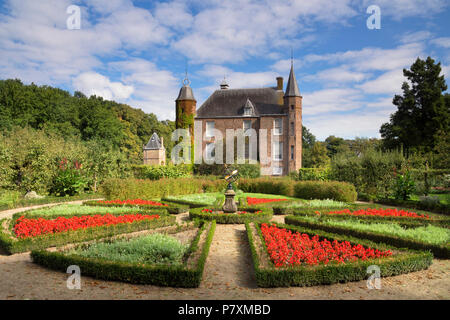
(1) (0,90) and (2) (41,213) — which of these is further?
(1) (0,90)

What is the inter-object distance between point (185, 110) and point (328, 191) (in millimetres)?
19894

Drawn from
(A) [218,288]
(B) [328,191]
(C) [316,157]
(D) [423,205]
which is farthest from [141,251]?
(C) [316,157]

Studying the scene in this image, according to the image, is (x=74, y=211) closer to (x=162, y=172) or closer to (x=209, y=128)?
(x=162, y=172)

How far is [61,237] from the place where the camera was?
25.0 ft

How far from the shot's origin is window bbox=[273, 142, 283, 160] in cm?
3325

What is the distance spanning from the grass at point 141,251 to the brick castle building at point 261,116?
2620cm

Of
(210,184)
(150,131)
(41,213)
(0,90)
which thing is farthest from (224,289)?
(150,131)

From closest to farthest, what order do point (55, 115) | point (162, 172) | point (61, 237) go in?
point (61, 237), point (162, 172), point (55, 115)

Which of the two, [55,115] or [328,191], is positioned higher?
[55,115]

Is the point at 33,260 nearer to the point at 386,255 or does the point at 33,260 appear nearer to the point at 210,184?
the point at 386,255

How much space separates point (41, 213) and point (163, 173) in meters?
12.7

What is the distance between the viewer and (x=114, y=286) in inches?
207

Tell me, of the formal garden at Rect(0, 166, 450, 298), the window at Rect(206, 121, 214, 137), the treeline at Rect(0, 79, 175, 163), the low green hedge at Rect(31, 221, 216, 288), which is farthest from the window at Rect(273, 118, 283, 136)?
the low green hedge at Rect(31, 221, 216, 288)

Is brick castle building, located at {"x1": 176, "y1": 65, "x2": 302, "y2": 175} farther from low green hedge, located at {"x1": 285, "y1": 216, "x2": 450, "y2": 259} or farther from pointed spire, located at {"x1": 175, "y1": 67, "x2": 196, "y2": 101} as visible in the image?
low green hedge, located at {"x1": 285, "y1": 216, "x2": 450, "y2": 259}
